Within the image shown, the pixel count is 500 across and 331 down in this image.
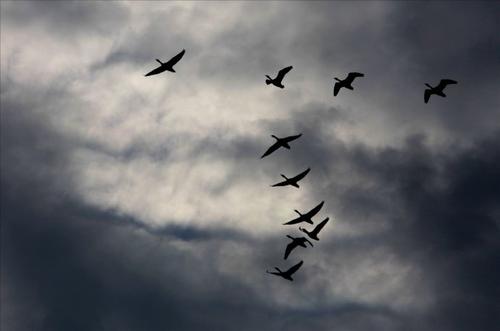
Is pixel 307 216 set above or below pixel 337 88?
below

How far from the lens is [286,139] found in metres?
140

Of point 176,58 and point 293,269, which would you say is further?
point 293,269

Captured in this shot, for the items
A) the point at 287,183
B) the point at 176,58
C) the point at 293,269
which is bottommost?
the point at 293,269

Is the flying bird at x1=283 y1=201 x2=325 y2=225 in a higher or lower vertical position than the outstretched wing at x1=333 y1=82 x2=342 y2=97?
lower

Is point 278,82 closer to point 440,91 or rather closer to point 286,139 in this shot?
point 286,139

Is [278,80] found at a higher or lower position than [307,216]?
higher

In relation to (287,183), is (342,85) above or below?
above

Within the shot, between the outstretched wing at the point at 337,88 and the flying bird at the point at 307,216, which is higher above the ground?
the outstretched wing at the point at 337,88

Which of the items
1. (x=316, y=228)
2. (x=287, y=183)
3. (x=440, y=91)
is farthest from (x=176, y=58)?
(x=440, y=91)

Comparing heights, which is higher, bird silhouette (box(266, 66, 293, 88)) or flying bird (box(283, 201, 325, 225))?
bird silhouette (box(266, 66, 293, 88))

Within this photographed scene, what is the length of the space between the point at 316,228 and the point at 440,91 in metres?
39.9

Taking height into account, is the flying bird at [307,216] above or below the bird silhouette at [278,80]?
below

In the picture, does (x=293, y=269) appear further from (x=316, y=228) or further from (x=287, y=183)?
(x=287, y=183)

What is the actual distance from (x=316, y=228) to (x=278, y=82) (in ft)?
106
